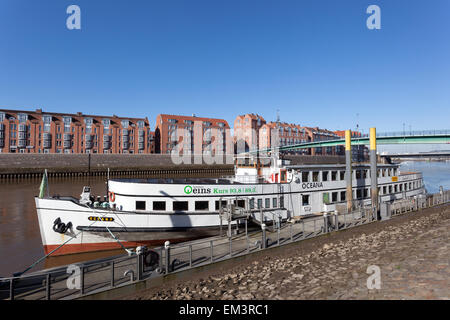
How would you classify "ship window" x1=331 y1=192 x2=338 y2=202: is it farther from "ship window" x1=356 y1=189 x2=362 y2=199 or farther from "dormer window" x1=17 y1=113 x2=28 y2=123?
"dormer window" x1=17 y1=113 x2=28 y2=123

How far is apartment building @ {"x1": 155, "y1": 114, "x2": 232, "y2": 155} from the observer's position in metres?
93.9

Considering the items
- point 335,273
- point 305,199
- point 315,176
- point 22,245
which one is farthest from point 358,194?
point 22,245

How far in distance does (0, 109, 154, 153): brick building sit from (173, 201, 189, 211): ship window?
80294 millimetres

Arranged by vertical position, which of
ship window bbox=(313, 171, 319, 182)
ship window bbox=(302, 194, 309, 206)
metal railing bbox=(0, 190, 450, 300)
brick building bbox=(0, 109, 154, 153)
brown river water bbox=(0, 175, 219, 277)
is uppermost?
brick building bbox=(0, 109, 154, 153)

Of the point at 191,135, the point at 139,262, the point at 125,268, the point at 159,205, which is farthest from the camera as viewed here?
the point at 191,135

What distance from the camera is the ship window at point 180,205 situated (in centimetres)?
1533

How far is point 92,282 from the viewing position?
29.3 ft

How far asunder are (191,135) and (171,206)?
86.2m

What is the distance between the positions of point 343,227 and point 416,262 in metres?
5.32

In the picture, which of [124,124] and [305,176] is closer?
[305,176]

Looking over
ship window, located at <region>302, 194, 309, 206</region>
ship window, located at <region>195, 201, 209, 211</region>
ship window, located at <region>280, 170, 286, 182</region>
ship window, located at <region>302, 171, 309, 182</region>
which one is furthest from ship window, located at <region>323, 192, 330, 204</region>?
ship window, located at <region>195, 201, 209, 211</region>

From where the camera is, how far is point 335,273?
34.6ft

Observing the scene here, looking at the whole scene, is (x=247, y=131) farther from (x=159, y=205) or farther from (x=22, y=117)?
(x=159, y=205)
